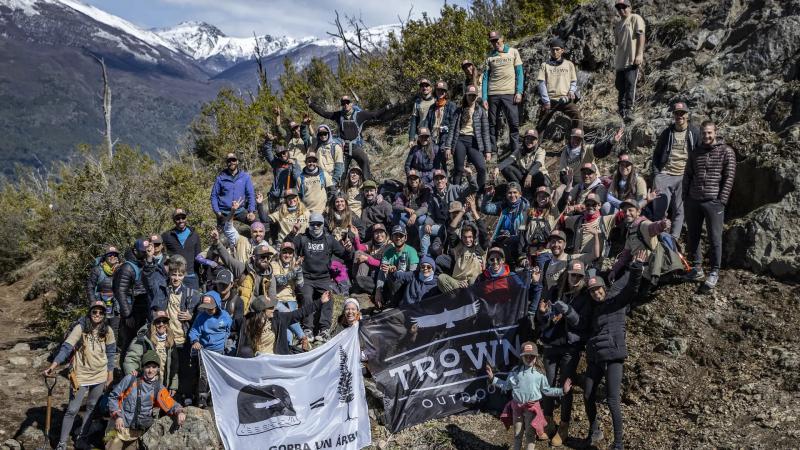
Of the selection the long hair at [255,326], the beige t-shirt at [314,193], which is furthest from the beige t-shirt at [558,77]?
the long hair at [255,326]

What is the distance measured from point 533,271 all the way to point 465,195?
309 centimetres

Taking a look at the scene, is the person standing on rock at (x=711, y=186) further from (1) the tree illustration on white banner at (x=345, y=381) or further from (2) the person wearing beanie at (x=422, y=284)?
(1) the tree illustration on white banner at (x=345, y=381)

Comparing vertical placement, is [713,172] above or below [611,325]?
above

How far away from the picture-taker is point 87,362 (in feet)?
31.2

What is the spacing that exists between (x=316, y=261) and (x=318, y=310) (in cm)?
91

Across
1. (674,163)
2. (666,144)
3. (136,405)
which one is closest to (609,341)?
(674,163)

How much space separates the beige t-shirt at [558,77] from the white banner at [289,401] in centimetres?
706

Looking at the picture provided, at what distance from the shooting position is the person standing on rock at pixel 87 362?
9484 millimetres

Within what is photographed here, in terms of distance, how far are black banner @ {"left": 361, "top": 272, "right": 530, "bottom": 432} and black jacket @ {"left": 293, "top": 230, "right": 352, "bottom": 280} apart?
1.75m

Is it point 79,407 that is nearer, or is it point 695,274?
point 79,407

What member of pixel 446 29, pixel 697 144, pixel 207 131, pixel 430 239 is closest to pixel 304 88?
pixel 207 131

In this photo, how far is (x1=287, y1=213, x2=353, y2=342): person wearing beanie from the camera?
34.5 ft


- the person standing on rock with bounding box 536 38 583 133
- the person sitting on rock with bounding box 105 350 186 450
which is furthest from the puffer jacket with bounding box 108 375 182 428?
the person standing on rock with bounding box 536 38 583 133

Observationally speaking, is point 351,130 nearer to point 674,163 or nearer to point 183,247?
point 183,247
